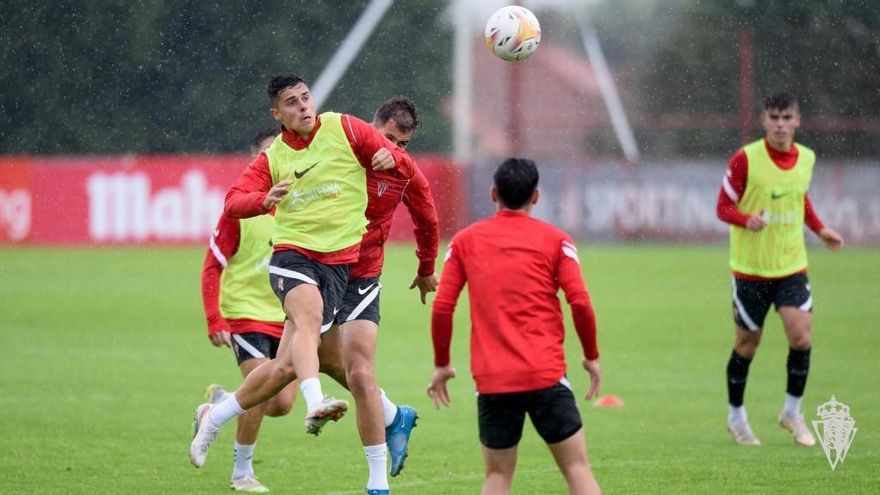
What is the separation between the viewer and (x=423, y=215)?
8594 millimetres

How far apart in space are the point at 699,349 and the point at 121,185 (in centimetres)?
1642

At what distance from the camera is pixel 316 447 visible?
34.7 feet

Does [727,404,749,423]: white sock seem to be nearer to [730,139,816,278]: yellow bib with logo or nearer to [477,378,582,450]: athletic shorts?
[730,139,816,278]: yellow bib with logo

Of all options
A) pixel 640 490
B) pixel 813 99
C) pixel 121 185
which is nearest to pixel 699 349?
pixel 640 490

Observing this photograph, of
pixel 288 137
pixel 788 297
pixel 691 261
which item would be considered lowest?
pixel 691 261

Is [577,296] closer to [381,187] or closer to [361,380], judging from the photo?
[361,380]

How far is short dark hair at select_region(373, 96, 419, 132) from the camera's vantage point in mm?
8867

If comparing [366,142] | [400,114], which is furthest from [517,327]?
[400,114]

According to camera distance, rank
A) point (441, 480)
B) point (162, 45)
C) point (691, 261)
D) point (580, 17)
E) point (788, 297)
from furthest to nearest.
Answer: point (580, 17) < point (162, 45) < point (691, 261) < point (788, 297) < point (441, 480)

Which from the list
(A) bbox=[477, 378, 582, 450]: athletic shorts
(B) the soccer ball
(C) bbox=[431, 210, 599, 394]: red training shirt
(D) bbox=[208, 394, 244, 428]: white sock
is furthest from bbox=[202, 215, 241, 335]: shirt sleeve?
(A) bbox=[477, 378, 582, 450]: athletic shorts

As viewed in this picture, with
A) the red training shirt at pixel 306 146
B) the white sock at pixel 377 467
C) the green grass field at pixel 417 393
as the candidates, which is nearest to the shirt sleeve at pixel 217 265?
the red training shirt at pixel 306 146

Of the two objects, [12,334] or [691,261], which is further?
[691,261]

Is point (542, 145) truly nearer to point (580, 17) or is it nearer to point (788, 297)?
point (580, 17)

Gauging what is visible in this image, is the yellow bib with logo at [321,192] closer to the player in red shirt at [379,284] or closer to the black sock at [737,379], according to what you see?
the player in red shirt at [379,284]
